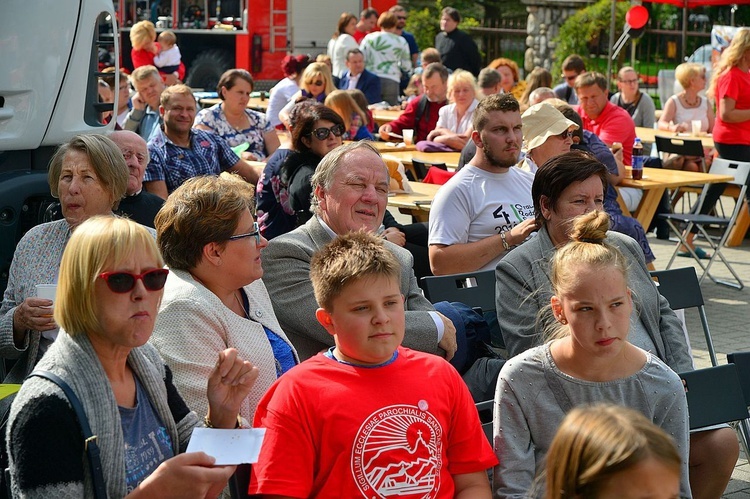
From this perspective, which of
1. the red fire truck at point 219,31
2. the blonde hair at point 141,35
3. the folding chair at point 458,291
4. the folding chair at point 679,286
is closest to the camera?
the folding chair at point 458,291

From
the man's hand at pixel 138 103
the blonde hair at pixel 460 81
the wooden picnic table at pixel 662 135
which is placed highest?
the blonde hair at pixel 460 81

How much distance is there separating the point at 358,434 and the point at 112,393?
25.9 inches

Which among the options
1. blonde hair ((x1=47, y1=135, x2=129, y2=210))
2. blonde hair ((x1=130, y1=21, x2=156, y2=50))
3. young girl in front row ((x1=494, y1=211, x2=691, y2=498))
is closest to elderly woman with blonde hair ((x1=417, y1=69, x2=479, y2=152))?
blonde hair ((x1=130, y1=21, x2=156, y2=50))

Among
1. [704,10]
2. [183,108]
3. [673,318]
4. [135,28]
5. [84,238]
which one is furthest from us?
[704,10]

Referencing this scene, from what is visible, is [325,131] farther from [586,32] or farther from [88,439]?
[586,32]

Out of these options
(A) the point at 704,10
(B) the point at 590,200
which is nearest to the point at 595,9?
(A) the point at 704,10

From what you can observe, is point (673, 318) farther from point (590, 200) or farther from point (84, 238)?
point (84, 238)

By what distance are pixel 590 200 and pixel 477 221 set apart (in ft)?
3.99

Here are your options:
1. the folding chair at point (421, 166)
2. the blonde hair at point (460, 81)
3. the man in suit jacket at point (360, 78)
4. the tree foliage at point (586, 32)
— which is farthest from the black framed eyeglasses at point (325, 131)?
the tree foliage at point (586, 32)

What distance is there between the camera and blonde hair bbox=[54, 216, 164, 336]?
8.48ft

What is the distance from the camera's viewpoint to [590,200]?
14.2 feet

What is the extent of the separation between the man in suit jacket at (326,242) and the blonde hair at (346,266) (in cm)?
83

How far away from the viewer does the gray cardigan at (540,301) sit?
4105 millimetres

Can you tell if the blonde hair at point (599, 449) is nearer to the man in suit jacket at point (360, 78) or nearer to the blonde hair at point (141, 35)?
the man in suit jacket at point (360, 78)
